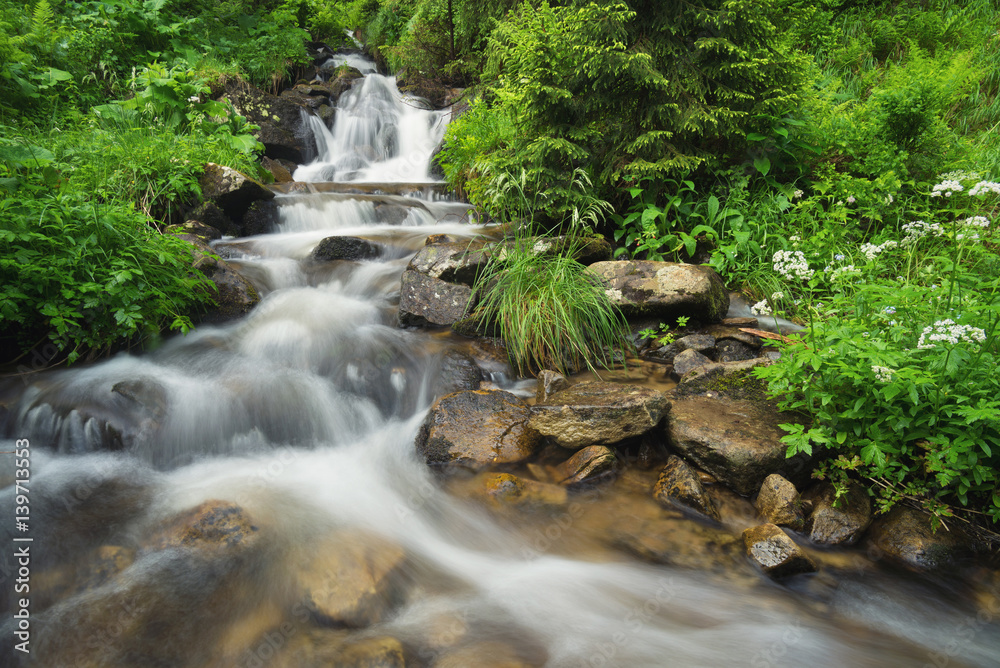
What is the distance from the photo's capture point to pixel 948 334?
2406mm

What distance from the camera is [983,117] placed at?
7.17 meters

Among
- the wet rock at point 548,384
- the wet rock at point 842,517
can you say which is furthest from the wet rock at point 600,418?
the wet rock at point 842,517

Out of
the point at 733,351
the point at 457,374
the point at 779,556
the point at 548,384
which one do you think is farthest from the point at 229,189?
the point at 779,556

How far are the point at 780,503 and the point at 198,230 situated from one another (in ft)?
22.1

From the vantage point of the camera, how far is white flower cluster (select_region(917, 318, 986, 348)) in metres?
2.37

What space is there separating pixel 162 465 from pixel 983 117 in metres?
10.8

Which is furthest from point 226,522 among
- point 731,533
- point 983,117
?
point 983,117

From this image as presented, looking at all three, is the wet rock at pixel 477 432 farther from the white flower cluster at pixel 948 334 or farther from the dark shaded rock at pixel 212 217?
the dark shaded rock at pixel 212 217

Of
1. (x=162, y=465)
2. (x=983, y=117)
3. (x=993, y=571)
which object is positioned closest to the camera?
(x=993, y=571)

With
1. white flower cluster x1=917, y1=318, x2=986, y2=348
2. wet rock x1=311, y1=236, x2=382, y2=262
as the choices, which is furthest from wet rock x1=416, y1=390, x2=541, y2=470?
wet rock x1=311, y1=236, x2=382, y2=262

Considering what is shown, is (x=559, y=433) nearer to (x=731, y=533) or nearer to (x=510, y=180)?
(x=731, y=533)

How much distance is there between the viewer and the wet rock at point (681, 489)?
3.03 meters

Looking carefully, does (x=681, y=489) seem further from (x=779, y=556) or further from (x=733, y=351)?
(x=733, y=351)

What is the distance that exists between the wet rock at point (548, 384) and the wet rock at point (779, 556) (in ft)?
5.95
